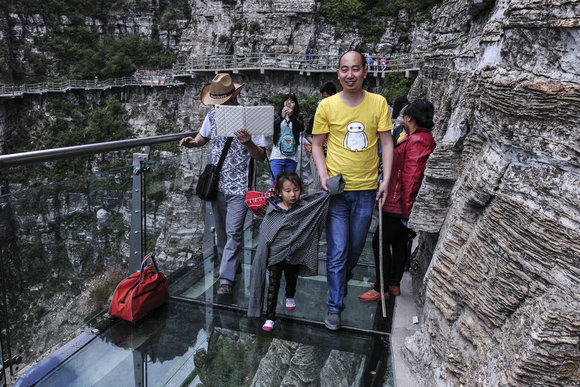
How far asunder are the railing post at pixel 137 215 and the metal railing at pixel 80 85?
27398 mm

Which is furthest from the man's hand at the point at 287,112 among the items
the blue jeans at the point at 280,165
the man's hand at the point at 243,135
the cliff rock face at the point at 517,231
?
the cliff rock face at the point at 517,231

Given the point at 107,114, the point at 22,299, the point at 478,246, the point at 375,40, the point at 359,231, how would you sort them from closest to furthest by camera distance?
the point at 478,246 → the point at 22,299 → the point at 359,231 → the point at 375,40 → the point at 107,114

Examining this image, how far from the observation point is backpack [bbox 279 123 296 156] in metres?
3.72

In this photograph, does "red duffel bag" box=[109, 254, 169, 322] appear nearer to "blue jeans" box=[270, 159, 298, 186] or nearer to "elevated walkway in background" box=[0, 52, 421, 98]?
"blue jeans" box=[270, 159, 298, 186]

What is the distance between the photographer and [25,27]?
3095cm

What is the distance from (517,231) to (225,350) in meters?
1.56

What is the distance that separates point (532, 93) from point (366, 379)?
4.83ft

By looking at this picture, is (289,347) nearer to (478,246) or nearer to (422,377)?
(422,377)

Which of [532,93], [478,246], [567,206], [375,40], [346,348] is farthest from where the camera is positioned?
[375,40]

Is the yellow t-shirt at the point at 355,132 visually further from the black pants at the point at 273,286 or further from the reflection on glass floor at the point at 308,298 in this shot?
the reflection on glass floor at the point at 308,298

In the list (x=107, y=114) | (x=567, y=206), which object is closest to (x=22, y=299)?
(x=567, y=206)

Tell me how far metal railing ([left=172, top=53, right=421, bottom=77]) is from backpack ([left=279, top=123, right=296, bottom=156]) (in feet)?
56.6

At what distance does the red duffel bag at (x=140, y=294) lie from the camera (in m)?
2.24

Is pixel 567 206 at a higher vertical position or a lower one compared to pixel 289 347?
higher
